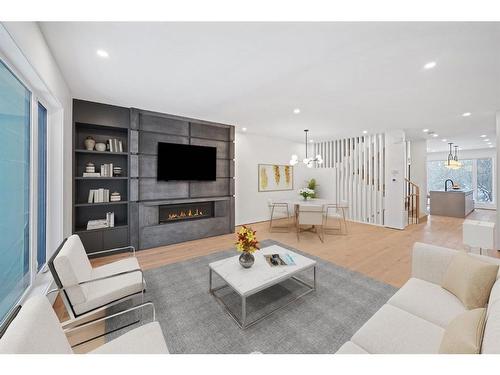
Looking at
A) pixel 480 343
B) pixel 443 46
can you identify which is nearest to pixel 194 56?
pixel 443 46

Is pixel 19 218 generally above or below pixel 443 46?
below

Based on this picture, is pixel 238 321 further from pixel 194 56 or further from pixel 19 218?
pixel 194 56

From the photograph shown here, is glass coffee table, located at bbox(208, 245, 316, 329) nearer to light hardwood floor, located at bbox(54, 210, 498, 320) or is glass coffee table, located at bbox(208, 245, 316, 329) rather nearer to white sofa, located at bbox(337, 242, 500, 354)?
white sofa, located at bbox(337, 242, 500, 354)

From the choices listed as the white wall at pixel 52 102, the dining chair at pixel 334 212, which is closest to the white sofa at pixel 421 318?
the white wall at pixel 52 102

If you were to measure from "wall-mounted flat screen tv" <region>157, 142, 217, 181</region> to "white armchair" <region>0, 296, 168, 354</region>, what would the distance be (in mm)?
3259

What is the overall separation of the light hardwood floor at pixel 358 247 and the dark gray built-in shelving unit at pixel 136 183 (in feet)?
1.09

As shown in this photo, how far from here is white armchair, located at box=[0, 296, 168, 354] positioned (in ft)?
2.48

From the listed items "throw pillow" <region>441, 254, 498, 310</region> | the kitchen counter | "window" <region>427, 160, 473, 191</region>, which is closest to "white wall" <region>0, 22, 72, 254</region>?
"throw pillow" <region>441, 254, 498, 310</region>
